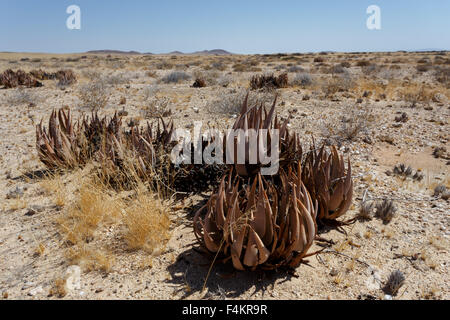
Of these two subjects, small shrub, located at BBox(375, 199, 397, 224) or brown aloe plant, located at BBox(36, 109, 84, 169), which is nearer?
small shrub, located at BBox(375, 199, 397, 224)

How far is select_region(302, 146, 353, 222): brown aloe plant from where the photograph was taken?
9.71 feet

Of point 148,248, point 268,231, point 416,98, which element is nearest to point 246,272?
point 268,231

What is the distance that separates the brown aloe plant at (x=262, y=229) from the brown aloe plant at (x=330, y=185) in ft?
1.89

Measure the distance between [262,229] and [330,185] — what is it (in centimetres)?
110

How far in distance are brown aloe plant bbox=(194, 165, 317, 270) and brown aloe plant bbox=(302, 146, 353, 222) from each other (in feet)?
1.89

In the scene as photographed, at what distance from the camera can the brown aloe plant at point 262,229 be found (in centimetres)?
224

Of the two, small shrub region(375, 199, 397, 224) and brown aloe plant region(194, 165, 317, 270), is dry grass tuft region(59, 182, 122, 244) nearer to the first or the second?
brown aloe plant region(194, 165, 317, 270)

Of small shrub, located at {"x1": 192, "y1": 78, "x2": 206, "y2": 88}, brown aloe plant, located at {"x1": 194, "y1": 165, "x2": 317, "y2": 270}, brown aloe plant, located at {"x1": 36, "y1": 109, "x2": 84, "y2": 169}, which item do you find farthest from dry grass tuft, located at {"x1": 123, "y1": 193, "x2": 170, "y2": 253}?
small shrub, located at {"x1": 192, "y1": 78, "x2": 206, "y2": 88}

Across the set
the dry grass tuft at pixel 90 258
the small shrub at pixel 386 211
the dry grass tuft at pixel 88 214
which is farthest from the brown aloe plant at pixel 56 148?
Result: the small shrub at pixel 386 211

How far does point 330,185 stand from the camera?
9.99ft

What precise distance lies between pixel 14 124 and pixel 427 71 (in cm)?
2286

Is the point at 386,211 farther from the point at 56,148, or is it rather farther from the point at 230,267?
the point at 56,148

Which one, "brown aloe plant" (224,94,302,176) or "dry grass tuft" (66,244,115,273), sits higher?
"brown aloe plant" (224,94,302,176)

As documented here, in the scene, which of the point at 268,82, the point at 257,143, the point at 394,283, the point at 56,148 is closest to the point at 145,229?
the point at 257,143
